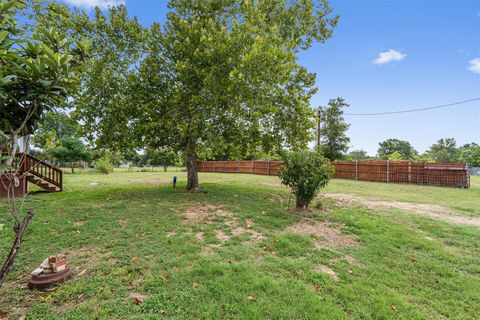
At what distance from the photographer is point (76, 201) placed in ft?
24.0

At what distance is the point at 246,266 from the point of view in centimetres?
335

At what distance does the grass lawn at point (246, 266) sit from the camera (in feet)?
8.37

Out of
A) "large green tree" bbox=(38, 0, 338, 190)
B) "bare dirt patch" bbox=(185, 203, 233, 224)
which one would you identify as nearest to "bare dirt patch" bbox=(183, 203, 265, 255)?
"bare dirt patch" bbox=(185, 203, 233, 224)

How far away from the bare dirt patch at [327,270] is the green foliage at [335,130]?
23.0 metres

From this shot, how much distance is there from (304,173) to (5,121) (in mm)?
5354

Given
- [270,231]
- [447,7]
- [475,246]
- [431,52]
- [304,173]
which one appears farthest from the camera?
[431,52]

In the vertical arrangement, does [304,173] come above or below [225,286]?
above

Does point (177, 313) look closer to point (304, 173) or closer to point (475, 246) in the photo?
point (304, 173)

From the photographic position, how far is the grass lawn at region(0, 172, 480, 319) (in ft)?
8.37

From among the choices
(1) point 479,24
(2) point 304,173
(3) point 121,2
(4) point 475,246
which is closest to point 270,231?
(2) point 304,173

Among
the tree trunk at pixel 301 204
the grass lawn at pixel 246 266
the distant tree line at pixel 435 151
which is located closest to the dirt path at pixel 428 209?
the grass lawn at pixel 246 266

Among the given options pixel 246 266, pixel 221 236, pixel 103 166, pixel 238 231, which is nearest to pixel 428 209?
pixel 238 231

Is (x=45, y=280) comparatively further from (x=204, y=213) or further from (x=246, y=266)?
(x=204, y=213)

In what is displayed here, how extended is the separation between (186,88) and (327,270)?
257 inches
